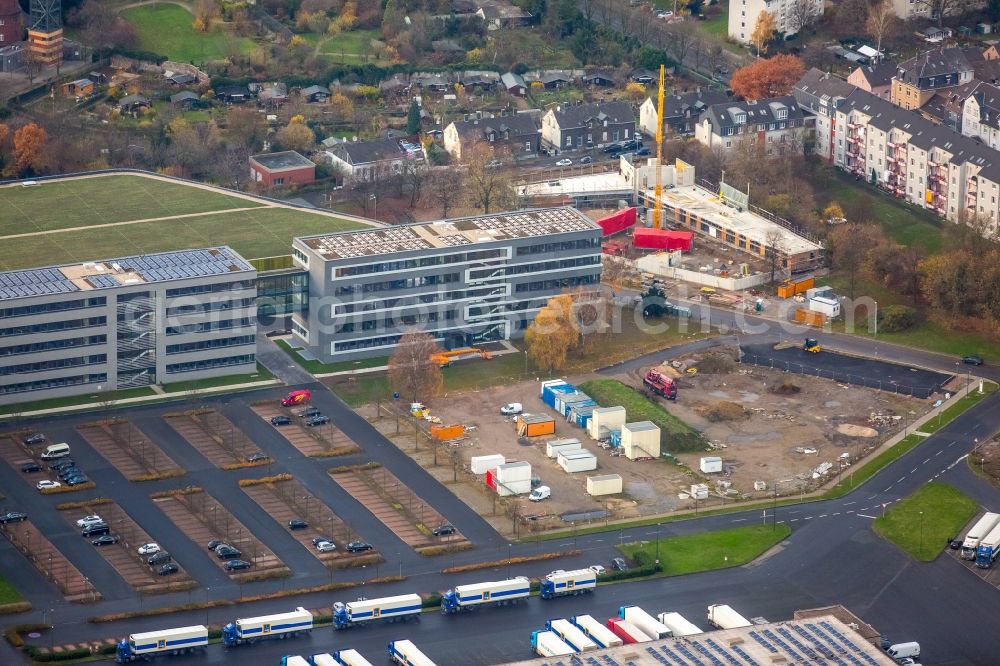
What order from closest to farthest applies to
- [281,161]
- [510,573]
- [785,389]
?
[510,573] → [785,389] → [281,161]

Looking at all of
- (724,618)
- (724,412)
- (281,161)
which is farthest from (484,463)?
(281,161)

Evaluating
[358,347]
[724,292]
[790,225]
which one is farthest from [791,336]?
[358,347]

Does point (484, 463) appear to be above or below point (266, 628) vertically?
below

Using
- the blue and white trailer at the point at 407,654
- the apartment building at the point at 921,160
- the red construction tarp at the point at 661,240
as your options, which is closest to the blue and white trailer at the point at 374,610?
the blue and white trailer at the point at 407,654

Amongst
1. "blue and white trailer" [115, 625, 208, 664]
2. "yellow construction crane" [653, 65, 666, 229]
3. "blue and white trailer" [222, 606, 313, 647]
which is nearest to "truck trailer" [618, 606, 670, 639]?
"blue and white trailer" [222, 606, 313, 647]

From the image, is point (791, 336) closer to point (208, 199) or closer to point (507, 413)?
point (507, 413)

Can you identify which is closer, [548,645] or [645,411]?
[548,645]

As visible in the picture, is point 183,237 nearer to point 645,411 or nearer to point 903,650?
point 645,411

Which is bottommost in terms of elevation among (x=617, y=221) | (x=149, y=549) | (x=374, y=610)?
(x=617, y=221)
